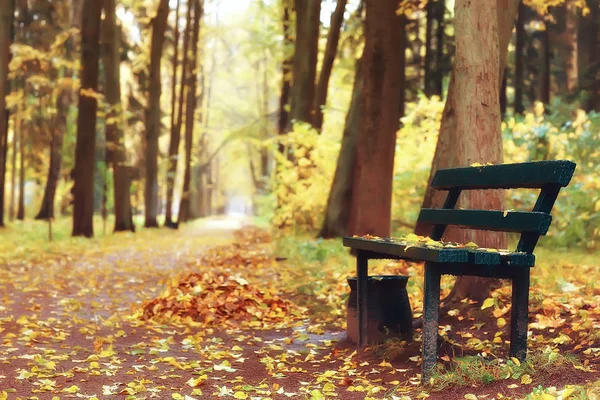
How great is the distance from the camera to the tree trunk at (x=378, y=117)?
10.4m

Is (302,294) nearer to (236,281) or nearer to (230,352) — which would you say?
(236,281)

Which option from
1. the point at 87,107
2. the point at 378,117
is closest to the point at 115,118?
the point at 87,107

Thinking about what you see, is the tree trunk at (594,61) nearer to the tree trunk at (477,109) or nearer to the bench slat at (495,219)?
the tree trunk at (477,109)

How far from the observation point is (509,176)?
16.4 feet

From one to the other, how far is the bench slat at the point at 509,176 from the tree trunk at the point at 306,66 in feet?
40.1

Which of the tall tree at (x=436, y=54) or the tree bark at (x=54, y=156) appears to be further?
the tall tree at (x=436, y=54)

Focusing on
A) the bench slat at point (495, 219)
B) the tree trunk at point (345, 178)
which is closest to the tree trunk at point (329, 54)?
the tree trunk at point (345, 178)

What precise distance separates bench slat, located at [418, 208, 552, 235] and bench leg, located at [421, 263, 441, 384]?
60 cm

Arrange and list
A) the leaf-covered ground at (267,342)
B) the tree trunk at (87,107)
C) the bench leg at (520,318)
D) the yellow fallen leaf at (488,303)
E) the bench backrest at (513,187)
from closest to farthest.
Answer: the bench backrest at (513,187), the leaf-covered ground at (267,342), the bench leg at (520,318), the yellow fallen leaf at (488,303), the tree trunk at (87,107)

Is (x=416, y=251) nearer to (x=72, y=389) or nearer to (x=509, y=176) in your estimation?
(x=509, y=176)

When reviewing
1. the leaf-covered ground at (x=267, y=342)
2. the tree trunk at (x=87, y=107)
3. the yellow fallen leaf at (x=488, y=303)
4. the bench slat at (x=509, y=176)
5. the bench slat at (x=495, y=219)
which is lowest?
the leaf-covered ground at (x=267, y=342)

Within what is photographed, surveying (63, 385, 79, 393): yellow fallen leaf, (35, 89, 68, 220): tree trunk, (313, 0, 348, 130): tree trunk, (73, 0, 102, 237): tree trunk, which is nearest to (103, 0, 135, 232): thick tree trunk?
(35, 89, 68, 220): tree trunk

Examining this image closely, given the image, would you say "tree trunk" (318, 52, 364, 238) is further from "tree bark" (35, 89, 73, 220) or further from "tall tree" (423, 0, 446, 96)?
"tall tree" (423, 0, 446, 96)

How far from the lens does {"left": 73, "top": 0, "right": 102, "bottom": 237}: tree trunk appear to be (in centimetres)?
1831
